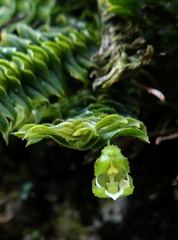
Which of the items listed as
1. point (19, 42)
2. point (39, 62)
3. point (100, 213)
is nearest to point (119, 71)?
point (39, 62)

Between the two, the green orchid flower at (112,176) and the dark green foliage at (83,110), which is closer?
the green orchid flower at (112,176)

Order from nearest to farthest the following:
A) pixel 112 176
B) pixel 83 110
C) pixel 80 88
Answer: pixel 112 176 < pixel 83 110 < pixel 80 88

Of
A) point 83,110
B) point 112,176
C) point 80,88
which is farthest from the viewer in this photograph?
point 80,88

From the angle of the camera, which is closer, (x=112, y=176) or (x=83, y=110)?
(x=112, y=176)

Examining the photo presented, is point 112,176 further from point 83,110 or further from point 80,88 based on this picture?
point 80,88

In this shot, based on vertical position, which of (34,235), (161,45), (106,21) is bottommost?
(34,235)

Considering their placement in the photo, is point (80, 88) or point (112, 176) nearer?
point (112, 176)

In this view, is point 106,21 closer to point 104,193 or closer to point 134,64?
point 134,64

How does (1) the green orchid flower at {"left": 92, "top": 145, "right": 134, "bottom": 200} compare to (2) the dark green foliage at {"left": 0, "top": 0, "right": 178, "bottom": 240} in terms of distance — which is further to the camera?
(2) the dark green foliage at {"left": 0, "top": 0, "right": 178, "bottom": 240}

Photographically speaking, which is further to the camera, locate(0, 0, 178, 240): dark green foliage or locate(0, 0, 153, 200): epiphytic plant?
locate(0, 0, 178, 240): dark green foliage

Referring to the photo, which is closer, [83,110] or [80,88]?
[83,110]

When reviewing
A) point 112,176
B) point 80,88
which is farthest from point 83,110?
point 112,176
